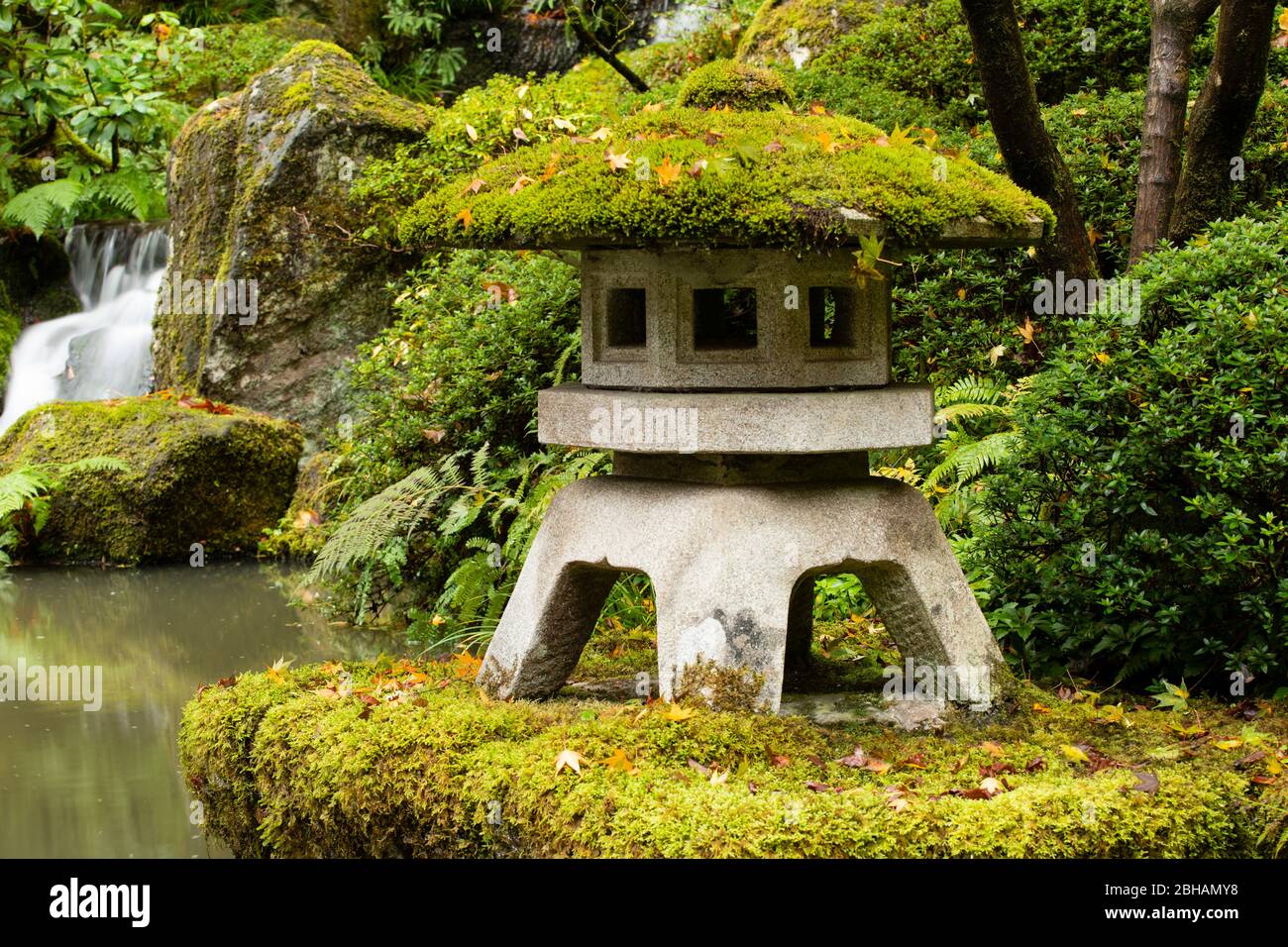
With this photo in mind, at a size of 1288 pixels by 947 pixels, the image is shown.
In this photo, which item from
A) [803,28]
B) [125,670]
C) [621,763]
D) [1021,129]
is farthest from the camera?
[803,28]

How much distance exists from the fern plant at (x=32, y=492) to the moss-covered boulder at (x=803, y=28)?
21.2ft

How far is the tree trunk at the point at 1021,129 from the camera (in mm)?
6730

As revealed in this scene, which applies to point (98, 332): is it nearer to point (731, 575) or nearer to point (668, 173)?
point (668, 173)

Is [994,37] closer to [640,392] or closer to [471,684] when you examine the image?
[640,392]

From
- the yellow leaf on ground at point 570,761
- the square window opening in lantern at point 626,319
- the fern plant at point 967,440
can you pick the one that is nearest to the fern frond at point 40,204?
the fern plant at point 967,440

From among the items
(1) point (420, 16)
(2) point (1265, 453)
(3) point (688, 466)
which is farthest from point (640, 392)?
(1) point (420, 16)

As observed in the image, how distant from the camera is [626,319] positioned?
5148 millimetres

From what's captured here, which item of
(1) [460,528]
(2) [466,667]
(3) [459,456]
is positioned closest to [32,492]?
(3) [459,456]

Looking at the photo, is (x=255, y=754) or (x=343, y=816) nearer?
(x=343, y=816)

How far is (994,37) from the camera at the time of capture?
6.73m

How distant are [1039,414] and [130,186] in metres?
13.6

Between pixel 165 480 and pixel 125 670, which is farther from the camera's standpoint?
pixel 165 480

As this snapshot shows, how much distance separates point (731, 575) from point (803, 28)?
8.44 meters

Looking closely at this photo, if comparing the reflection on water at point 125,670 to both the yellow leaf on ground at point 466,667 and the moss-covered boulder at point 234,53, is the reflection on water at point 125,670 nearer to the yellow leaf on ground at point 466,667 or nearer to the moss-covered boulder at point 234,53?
the yellow leaf on ground at point 466,667
